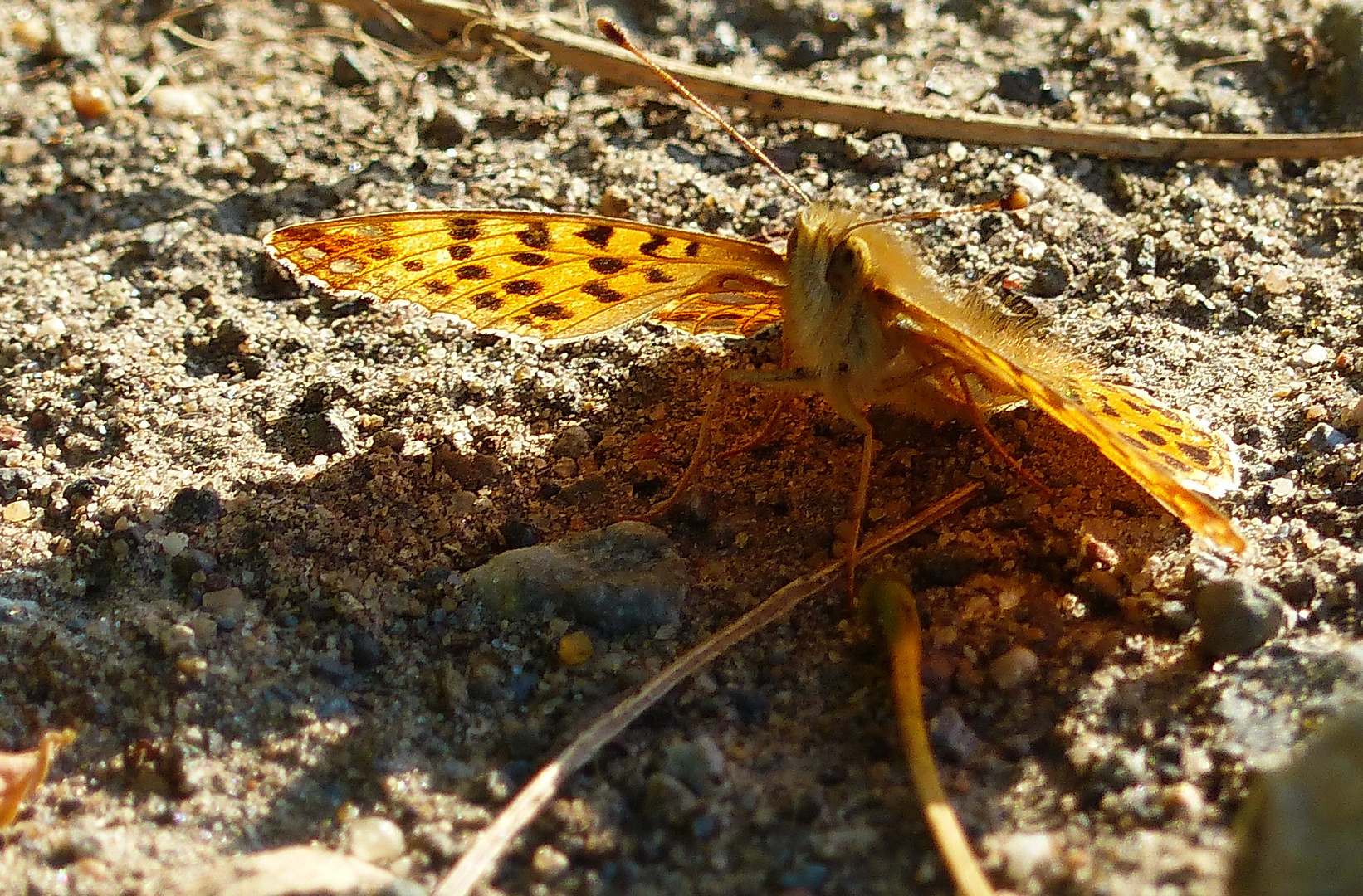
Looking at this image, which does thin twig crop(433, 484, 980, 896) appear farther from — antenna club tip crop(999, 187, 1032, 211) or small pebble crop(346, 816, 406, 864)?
antenna club tip crop(999, 187, 1032, 211)

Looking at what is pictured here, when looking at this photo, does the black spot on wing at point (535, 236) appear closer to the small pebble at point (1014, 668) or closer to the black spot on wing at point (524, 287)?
the black spot on wing at point (524, 287)

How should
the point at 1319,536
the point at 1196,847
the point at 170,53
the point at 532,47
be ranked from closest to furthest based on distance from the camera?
1. the point at 1196,847
2. the point at 1319,536
3. the point at 532,47
4. the point at 170,53

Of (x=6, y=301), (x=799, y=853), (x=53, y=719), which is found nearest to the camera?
(x=799, y=853)

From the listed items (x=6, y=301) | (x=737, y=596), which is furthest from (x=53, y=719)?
(x=6, y=301)

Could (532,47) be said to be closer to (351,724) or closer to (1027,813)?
(351,724)

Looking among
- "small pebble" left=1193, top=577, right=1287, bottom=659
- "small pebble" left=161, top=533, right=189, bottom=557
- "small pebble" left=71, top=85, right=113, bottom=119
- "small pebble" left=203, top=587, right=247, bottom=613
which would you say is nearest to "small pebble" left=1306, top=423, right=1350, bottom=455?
"small pebble" left=1193, top=577, right=1287, bottom=659

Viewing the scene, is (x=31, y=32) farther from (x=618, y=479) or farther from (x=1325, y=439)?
(x=1325, y=439)

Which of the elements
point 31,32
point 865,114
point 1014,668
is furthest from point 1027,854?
point 31,32
